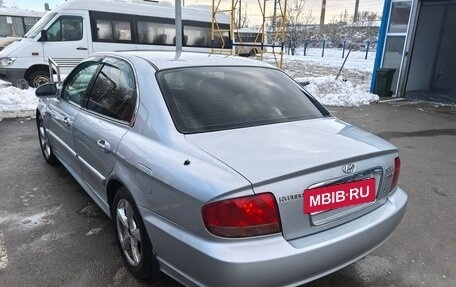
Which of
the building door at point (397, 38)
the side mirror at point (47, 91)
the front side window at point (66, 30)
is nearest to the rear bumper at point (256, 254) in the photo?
the side mirror at point (47, 91)

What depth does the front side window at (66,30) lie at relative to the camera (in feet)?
35.9

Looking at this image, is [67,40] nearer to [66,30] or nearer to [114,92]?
[66,30]

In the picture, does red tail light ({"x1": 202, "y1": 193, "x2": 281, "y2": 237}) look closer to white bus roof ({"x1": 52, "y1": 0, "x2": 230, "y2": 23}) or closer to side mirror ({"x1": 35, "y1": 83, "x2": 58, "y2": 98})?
side mirror ({"x1": 35, "y1": 83, "x2": 58, "y2": 98})

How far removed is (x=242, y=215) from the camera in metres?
1.90

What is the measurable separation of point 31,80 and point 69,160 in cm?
818

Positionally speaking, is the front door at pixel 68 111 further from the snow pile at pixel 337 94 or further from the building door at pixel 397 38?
the building door at pixel 397 38

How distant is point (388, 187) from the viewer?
2.52 metres

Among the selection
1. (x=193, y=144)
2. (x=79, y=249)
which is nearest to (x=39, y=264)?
(x=79, y=249)

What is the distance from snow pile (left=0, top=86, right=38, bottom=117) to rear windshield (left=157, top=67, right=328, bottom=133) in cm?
636

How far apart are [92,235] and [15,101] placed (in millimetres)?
6146

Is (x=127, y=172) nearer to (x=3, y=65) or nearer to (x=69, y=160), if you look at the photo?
(x=69, y=160)

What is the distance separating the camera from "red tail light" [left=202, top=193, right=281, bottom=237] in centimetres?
188

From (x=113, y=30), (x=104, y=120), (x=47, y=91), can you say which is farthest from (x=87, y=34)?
(x=104, y=120)

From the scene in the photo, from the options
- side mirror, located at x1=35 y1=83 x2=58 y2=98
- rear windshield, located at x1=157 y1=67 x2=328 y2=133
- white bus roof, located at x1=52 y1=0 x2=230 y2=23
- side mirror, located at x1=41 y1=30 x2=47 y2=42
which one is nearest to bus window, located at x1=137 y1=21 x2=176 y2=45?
white bus roof, located at x1=52 y1=0 x2=230 y2=23
